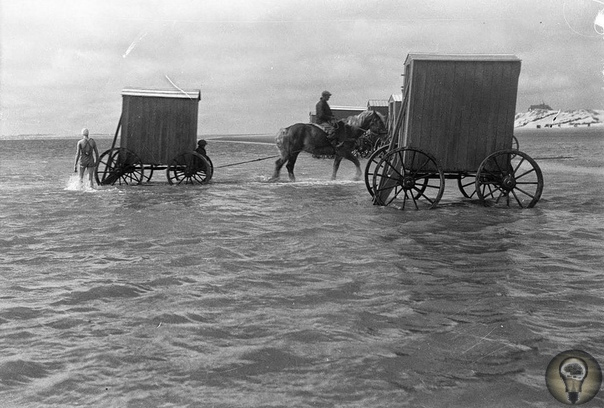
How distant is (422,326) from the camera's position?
5.45m

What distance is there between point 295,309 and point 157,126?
1251 centimetres

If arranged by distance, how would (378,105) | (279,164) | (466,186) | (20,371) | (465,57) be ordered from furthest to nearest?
(378,105) → (279,164) → (466,186) → (465,57) → (20,371)

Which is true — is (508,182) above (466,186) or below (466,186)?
above

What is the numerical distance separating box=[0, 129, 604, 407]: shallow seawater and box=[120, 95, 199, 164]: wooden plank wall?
19.4 feet

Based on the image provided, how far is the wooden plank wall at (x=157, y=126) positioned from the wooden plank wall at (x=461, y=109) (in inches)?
292

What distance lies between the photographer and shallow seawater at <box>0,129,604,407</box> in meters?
4.30

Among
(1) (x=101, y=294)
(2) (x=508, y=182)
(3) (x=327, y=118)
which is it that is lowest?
(1) (x=101, y=294)

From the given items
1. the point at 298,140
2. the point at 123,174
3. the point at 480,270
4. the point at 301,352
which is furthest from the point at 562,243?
the point at 123,174

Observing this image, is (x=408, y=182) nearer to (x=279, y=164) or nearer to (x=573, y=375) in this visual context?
(x=279, y=164)

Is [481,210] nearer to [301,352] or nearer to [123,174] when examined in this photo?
[301,352]

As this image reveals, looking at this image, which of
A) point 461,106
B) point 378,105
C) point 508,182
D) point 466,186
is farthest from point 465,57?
point 378,105

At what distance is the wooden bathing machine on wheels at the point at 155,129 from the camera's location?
1730cm

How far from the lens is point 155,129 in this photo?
17.4 m

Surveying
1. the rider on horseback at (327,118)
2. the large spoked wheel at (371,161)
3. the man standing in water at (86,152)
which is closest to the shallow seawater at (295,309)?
the large spoked wheel at (371,161)
